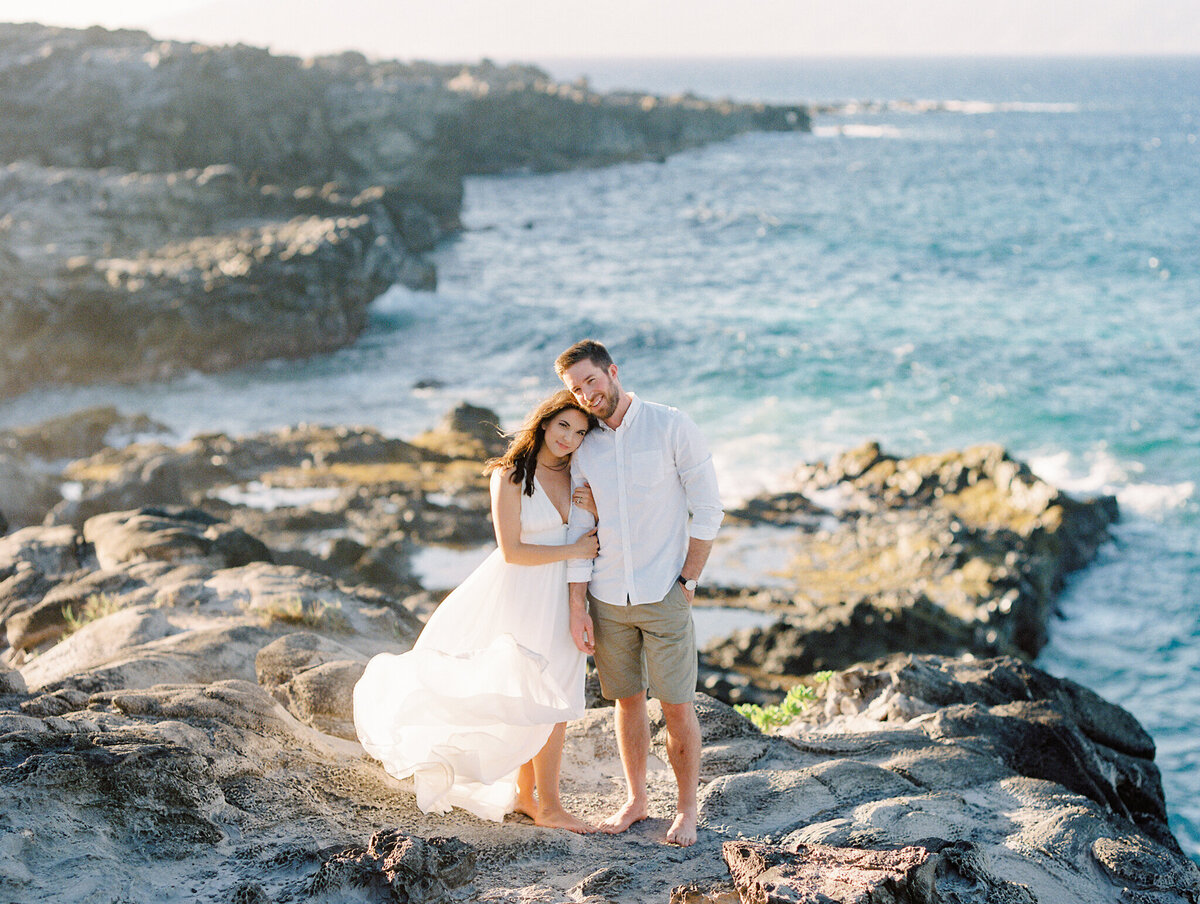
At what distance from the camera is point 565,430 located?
423 centimetres

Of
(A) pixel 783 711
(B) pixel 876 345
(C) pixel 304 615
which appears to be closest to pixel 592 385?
(C) pixel 304 615

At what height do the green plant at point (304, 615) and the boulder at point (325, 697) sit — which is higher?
the boulder at point (325, 697)

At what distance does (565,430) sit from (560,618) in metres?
0.89

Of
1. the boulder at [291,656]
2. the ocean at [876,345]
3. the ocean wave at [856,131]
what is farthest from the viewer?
the ocean wave at [856,131]

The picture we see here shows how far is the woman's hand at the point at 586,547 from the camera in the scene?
4312mm

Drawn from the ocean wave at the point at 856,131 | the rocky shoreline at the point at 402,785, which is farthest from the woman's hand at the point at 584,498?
the ocean wave at the point at 856,131

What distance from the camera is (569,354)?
4141 millimetres

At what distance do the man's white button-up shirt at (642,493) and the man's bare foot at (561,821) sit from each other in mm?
1026

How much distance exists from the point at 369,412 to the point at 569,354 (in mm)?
19881

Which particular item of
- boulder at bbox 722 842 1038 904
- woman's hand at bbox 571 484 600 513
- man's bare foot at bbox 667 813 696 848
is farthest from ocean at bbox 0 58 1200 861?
woman's hand at bbox 571 484 600 513

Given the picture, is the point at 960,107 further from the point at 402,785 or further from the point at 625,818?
the point at 402,785

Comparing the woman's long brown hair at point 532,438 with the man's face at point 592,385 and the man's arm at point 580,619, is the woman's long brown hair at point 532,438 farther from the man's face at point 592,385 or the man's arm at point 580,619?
the man's arm at point 580,619

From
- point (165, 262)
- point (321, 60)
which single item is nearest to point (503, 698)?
point (165, 262)

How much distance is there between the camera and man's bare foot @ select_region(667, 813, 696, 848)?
4.15 meters
